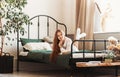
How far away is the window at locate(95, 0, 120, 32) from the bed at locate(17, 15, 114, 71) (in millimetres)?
499

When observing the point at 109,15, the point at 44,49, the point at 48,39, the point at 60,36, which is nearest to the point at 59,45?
the point at 60,36

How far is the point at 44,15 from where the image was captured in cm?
695

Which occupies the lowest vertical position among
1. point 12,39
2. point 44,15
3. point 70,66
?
point 70,66

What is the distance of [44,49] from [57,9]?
4.26 ft

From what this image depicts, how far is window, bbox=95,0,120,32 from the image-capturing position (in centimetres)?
641

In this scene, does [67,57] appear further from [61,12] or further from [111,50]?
[61,12]

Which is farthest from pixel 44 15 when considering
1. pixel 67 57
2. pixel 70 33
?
pixel 67 57

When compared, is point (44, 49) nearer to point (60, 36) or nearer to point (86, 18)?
point (60, 36)

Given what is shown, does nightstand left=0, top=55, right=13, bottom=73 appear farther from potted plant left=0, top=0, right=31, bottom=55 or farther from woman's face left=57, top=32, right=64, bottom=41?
woman's face left=57, top=32, right=64, bottom=41

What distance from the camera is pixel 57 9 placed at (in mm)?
7191

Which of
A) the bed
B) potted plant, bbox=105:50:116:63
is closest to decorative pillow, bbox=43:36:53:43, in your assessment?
the bed

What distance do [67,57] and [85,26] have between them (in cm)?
166

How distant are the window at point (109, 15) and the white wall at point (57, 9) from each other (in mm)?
787

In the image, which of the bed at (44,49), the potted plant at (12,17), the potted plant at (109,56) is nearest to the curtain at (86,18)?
the bed at (44,49)
